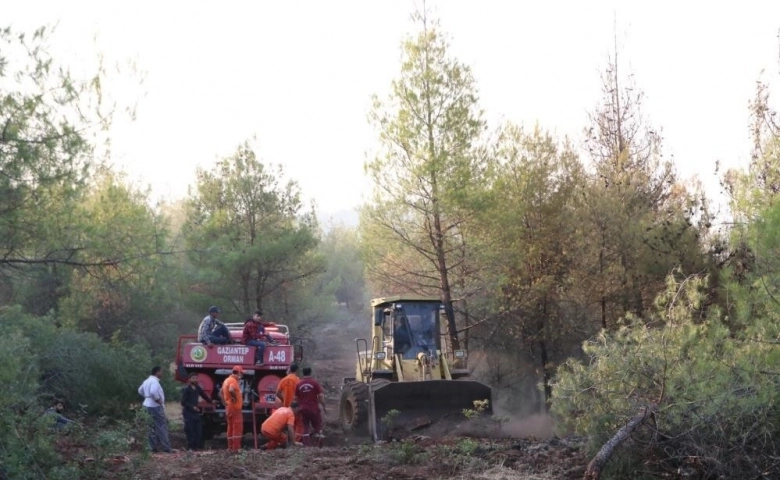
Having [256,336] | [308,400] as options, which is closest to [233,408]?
[308,400]

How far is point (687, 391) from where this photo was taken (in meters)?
10.2

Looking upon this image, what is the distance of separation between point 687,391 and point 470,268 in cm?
1352

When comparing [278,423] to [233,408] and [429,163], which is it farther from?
[429,163]

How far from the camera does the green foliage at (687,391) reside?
9688mm

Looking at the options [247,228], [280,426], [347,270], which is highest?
[347,270]

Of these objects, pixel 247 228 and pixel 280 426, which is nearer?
pixel 280 426

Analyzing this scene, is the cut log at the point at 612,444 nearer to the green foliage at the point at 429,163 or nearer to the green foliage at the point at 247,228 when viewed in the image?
the green foliage at the point at 429,163

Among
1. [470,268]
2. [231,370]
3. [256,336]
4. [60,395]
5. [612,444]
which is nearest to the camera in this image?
[612,444]

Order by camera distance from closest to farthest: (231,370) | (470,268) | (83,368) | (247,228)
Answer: (231,370)
(83,368)
(470,268)
(247,228)

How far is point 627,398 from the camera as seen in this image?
34.7ft

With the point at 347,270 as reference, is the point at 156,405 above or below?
below

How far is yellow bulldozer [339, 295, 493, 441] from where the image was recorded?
16297 mm

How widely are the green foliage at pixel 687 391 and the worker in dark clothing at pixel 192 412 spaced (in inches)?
289

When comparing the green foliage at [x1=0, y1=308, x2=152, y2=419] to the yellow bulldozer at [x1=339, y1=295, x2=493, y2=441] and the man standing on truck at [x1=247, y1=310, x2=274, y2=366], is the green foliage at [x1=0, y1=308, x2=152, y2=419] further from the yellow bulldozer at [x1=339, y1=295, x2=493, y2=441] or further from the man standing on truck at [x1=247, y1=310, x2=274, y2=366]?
the yellow bulldozer at [x1=339, y1=295, x2=493, y2=441]
